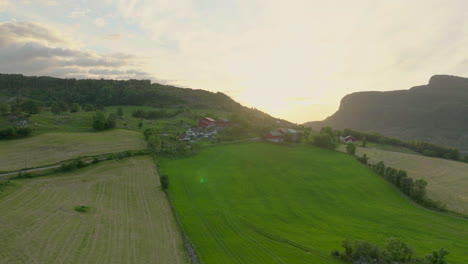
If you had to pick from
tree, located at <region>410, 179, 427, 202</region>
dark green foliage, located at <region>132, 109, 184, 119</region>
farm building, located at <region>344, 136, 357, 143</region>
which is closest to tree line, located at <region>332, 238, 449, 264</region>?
tree, located at <region>410, 179, 427, 202</region>

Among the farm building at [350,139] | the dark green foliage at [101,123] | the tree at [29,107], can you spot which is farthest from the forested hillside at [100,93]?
the dark green foliage at [101,123]

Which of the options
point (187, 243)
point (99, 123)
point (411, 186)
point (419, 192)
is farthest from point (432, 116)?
point (187, 243)

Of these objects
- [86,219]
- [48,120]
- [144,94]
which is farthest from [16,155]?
[144,94]

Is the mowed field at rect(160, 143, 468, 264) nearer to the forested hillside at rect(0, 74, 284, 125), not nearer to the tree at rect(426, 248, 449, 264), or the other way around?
the tree at rect(426, 248, 449, 264)

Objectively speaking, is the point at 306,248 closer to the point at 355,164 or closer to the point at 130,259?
the point at 130,259

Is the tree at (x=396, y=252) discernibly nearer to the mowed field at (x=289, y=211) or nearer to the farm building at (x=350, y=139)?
the mowed field at (x=289, y=211)

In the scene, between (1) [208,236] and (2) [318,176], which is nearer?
(1) [208,236]
